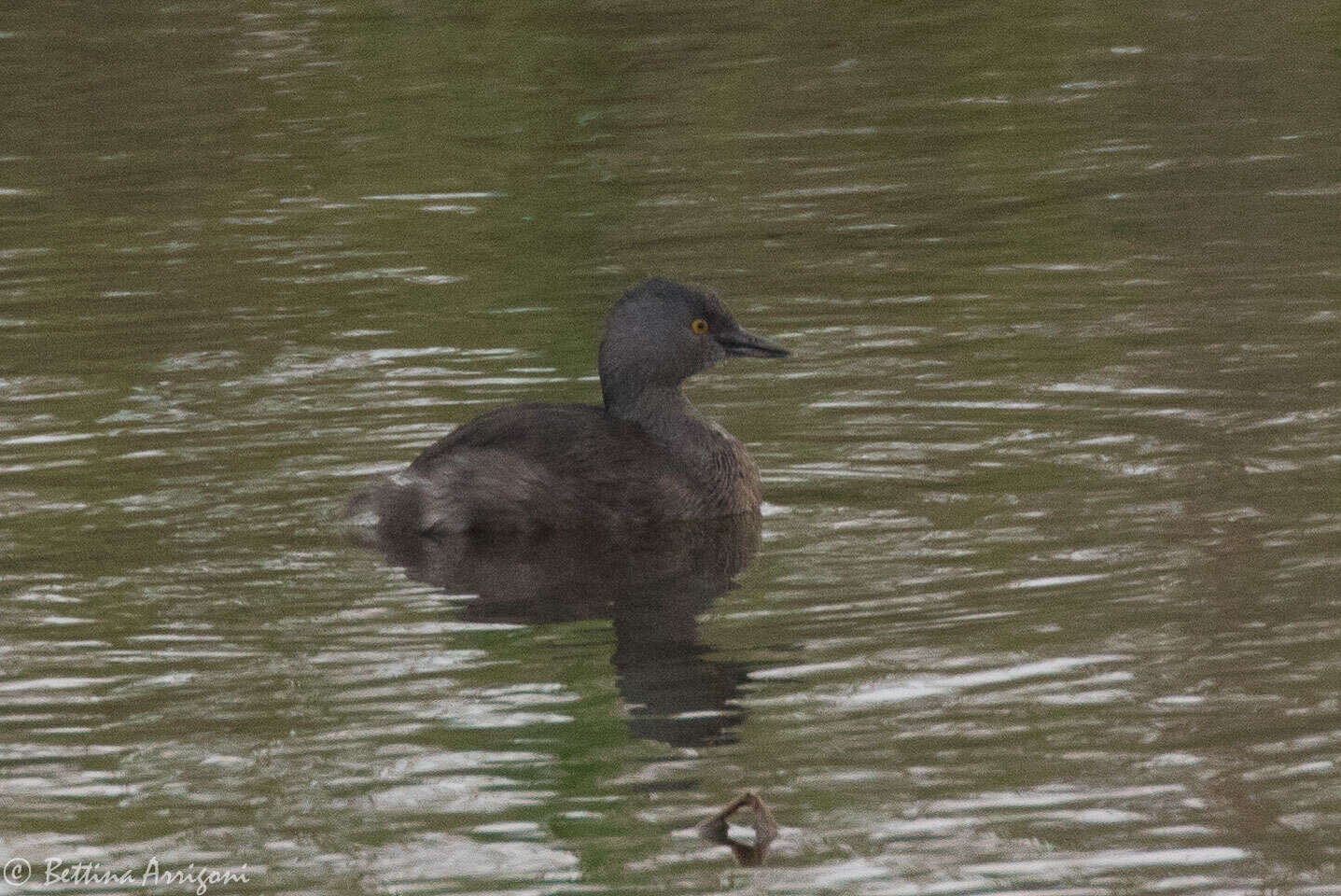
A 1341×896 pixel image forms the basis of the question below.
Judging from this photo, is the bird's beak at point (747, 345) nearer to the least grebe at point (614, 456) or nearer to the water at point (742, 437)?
the least grebe at point (614, 456)

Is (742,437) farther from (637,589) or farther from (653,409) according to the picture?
(637,589)

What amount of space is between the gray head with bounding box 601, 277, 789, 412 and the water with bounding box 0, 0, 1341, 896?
50 cm

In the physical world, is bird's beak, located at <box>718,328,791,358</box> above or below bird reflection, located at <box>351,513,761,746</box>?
above

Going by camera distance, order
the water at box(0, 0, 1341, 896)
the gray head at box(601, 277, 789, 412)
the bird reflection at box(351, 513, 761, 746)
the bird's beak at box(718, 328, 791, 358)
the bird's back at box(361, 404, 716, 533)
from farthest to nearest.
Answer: the bird's beak at box(718, 328, 791, 358), the gray head at box(601, 277, 789, 412), the bird's back at box(361, 404, 716, 533), the bird reflection at box(351, 513, 761, 746), the water at box(0, 0, 1341, 896)

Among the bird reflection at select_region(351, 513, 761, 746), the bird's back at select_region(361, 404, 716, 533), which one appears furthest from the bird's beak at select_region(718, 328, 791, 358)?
the bird reflection at select_region(351, 513, 761, 746)

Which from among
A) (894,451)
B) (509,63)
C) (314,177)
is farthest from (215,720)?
(509,63)

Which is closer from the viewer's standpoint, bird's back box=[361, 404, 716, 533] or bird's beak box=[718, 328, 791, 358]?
bird's back box=[361, 404, 716, 533]

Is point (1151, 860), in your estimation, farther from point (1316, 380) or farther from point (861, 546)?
point (1316, 380)

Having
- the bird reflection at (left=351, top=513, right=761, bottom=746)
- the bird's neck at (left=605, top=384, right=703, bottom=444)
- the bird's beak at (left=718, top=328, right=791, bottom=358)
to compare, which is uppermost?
the bird's beak at (left=718, top=328, right=791, bottom=358)

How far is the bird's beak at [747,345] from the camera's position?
35.8ft

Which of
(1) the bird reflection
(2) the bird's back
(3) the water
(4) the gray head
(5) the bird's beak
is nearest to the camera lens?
(3) the water

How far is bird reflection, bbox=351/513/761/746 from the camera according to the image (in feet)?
25.5

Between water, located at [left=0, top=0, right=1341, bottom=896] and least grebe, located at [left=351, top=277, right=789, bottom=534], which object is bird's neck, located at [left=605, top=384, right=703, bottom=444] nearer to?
least grebe, located at [left=351, top=277, right=789, bottom=534]

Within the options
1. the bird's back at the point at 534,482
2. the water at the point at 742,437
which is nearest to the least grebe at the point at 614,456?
the bird's back at the point at 534,482
